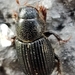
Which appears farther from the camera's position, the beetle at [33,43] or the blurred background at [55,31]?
the blurred background at [55,31]

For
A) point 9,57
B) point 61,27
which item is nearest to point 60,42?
point 61,27

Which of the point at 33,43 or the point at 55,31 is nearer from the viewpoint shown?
the point at 33,43

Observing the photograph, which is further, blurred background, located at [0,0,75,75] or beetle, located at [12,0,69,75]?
blurred background, located at [0,0,75,75]

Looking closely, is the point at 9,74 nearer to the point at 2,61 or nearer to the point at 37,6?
the point at 2,61

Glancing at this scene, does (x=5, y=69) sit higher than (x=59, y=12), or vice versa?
(x=59, y=12)
